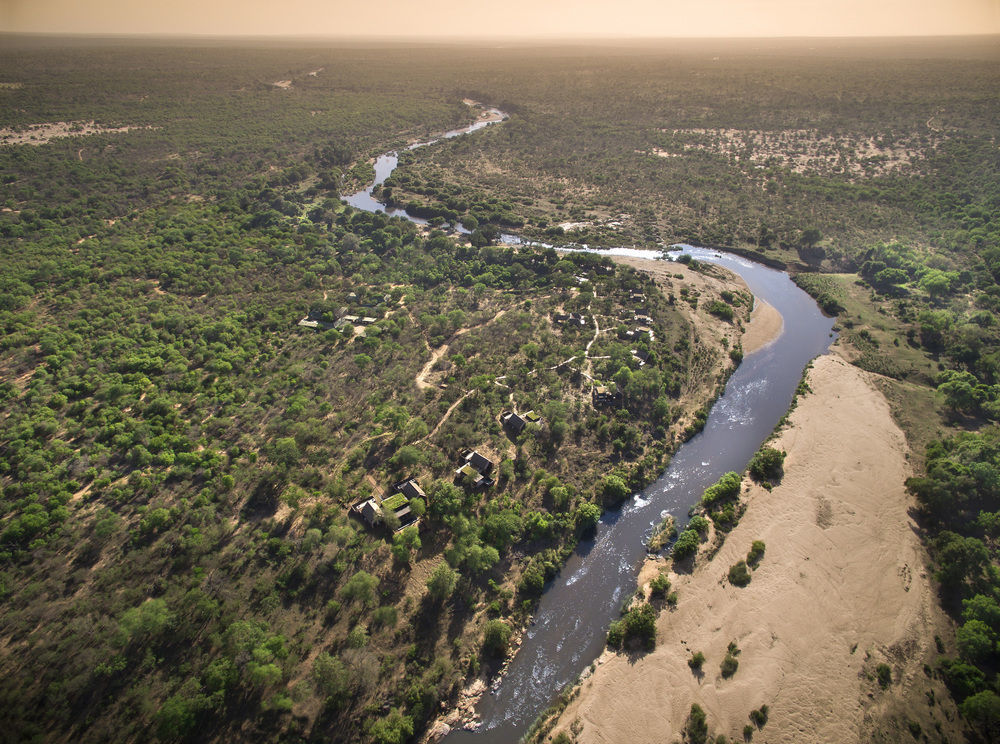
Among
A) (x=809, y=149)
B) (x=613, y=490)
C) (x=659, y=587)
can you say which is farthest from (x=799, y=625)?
(x=809, y=149)

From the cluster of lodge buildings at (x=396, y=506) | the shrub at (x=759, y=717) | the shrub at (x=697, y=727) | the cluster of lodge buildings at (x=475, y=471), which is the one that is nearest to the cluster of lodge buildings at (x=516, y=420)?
the cluster of lodge buildings at (x=475, y=471)

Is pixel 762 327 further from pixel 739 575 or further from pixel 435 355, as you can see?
→ pixel 435 355

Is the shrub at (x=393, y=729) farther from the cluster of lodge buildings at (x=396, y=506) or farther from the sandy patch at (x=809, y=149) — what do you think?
the sandy patch at (x=809, y=149)

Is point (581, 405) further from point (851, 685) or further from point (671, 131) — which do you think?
point (671, 131)

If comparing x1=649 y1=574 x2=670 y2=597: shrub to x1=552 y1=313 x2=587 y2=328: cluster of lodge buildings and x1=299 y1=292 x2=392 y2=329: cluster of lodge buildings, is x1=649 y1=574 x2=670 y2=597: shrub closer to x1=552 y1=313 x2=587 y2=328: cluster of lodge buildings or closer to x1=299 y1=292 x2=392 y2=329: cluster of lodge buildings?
x1=552 y1=313 x2=587 y2=328: cluster of lodge buildings

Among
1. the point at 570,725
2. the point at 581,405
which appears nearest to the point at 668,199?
the point at 581,405

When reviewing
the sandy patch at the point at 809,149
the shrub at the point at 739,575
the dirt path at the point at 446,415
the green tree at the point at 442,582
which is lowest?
the shrub at the point at 739,575

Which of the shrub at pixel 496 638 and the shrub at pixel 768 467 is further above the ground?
the shrub at pixel 768 467
